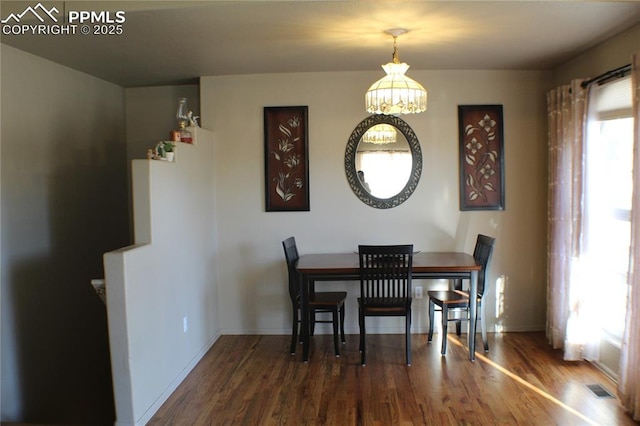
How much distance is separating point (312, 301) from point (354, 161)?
141 centimetres

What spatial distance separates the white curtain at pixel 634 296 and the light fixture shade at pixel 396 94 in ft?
4.24

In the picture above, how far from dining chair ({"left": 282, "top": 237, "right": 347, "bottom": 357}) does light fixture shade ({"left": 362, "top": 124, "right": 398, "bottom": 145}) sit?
121 cm

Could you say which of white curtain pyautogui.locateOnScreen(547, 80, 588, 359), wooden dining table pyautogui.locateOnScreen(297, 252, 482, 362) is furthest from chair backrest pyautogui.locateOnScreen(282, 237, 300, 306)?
white curtain pyautogui.locateOnScreen(547, 80, 588, 359)

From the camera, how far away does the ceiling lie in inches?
107

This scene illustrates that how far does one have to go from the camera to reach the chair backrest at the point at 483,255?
12.5ft

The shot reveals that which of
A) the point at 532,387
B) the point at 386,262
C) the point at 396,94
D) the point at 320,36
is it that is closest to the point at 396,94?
the point at 396,94

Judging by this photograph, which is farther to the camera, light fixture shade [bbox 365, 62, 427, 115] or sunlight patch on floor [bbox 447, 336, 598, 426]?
light fixture shade [bbox 365, 62, 427, 115]

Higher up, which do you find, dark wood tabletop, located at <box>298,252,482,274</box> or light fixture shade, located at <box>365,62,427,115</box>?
light fixture shade, located at <box>365,62,427,115</box>

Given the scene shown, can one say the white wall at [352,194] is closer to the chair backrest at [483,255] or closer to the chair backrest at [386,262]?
the chair backrest at [483,255]

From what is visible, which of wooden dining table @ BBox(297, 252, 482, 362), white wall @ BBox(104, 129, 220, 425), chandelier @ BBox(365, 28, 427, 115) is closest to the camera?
white wall @ BBox(104, 129, 220, 425)

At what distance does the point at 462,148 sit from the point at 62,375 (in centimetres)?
405

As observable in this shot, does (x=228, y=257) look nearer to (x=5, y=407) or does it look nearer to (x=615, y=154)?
(x=5, y=407)

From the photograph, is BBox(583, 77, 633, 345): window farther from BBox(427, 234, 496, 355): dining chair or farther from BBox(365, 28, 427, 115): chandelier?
BBox(365, 28, 427, 115): chandelier

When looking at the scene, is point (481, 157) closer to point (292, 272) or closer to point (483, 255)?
point (483, 255)
